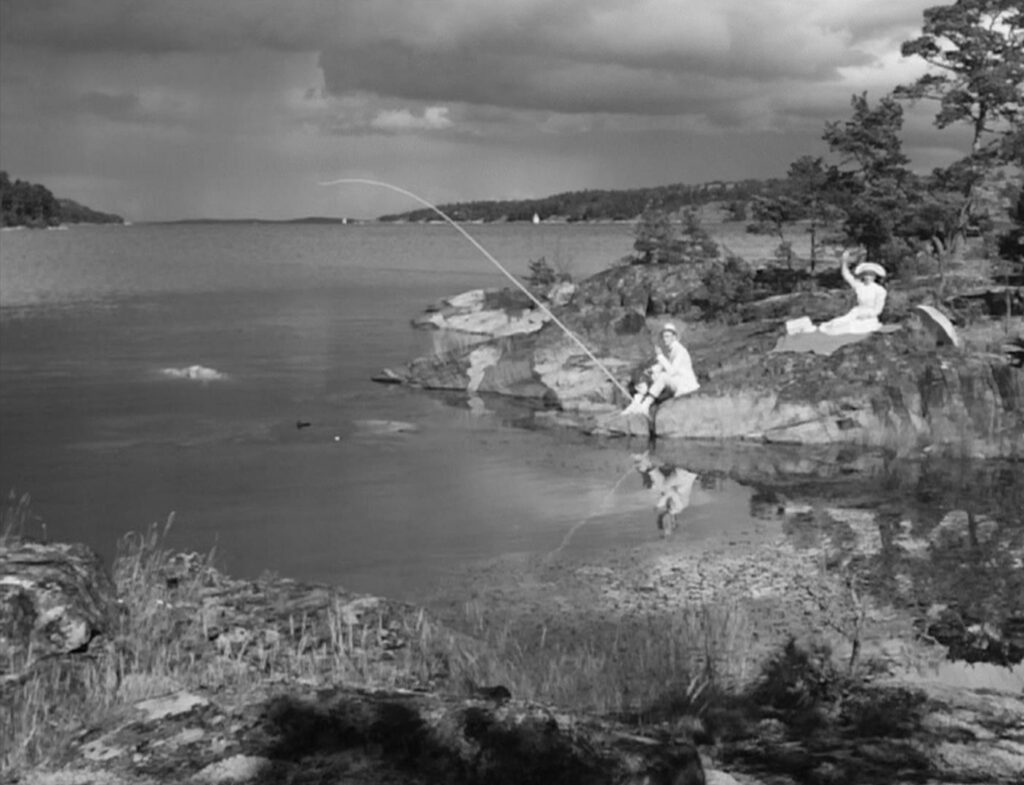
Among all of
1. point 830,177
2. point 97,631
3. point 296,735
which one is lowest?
point 97,631

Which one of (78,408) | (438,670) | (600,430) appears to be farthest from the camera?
(78,408)

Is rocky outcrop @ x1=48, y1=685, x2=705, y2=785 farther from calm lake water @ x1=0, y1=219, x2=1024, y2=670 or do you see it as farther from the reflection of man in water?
the reflection of man in water

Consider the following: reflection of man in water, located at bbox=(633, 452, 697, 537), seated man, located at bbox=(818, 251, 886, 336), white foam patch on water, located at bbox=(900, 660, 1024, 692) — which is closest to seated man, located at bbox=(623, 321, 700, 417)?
reflection of man in water, located at bbox=(633, 452, 697, 537)

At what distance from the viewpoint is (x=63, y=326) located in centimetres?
5141

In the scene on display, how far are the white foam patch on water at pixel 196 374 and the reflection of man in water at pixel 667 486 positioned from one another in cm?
1605

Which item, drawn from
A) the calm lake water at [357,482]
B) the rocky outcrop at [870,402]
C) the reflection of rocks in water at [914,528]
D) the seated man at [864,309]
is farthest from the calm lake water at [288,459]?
the seated man at [864,309]

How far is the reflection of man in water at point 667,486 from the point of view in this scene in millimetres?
18695

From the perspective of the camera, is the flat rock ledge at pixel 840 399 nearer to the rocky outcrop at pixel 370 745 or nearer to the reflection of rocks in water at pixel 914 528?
the reflection of rocks in water at pixel 914 528

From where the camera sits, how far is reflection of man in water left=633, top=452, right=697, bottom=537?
18.7 m

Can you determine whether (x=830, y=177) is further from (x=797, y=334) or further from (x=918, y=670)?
(x=918, y=670)

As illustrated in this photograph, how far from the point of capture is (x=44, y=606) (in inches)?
347

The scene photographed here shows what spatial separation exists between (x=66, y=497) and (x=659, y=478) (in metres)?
9.80

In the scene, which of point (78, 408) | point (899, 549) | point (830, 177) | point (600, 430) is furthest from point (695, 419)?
point (830, 177)

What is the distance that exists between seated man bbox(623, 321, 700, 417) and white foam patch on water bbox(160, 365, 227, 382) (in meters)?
14.0
